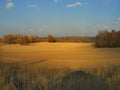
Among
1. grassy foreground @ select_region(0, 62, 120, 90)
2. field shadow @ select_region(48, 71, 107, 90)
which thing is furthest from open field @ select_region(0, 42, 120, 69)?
field shadow @ select_region(48, 71, 107, 90)

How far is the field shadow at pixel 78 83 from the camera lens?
8641mm

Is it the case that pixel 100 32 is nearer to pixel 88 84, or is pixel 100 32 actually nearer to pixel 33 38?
pixel 33 38

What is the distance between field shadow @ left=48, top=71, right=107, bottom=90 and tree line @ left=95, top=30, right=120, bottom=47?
68.5 ft

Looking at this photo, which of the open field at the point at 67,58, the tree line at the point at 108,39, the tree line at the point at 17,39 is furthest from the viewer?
the tree line at the point at 17,39

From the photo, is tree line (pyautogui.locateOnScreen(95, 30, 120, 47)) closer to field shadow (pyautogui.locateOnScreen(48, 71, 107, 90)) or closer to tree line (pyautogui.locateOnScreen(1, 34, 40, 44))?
tree line (pyautogui.locateOnScreen(1, 34, 40, 44))

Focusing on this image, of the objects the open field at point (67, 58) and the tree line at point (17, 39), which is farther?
the tree line at point (17, 39)

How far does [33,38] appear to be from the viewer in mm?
43625

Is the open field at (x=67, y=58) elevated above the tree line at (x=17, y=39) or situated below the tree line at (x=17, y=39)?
below

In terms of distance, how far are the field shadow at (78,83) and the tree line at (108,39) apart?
20.9m

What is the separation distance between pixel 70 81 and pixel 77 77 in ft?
1.41

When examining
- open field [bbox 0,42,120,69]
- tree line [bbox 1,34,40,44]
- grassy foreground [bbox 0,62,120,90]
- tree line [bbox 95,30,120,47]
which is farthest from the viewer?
tree line [bbox 1,34,40,44]

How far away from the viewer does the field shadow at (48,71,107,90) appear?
28.3 ft

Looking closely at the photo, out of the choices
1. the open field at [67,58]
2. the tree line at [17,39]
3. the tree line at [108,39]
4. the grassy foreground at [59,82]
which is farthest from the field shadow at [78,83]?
the tree line at [17,39]

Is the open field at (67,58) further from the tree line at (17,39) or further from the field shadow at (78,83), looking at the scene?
the tree line at (17,39)
